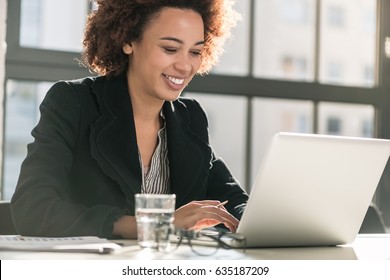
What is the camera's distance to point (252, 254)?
1347mm

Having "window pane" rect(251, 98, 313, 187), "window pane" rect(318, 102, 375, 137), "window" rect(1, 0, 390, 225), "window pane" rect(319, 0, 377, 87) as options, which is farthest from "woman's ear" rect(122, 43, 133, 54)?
"window pane" rect(319, 0, 377, 87)

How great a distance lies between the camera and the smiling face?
80.5 inches

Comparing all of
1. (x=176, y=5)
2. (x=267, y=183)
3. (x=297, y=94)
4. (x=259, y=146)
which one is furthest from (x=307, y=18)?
(x=267, y=183)

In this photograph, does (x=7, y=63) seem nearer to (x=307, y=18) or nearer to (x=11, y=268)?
(x=307, y=18)

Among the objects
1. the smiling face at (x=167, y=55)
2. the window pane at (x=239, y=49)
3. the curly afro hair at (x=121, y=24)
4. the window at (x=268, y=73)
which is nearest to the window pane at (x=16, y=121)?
the window at (x=268, y=73)

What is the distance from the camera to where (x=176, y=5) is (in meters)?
2.12

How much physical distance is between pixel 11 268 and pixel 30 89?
2.17 metres

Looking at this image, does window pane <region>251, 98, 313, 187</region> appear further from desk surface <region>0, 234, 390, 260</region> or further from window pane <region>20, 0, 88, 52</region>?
desk surface <region>0, 234, 390, 260</region>

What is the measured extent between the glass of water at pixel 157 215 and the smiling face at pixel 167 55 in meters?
0.80

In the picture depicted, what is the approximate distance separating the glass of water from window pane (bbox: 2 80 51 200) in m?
2.09

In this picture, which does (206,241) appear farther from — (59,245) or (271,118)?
(271,118)

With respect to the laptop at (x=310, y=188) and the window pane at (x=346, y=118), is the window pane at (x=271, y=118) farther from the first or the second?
the laptop at (x=310, y=188)

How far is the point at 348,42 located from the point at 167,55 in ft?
7.43

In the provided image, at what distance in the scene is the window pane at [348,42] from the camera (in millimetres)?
3975
